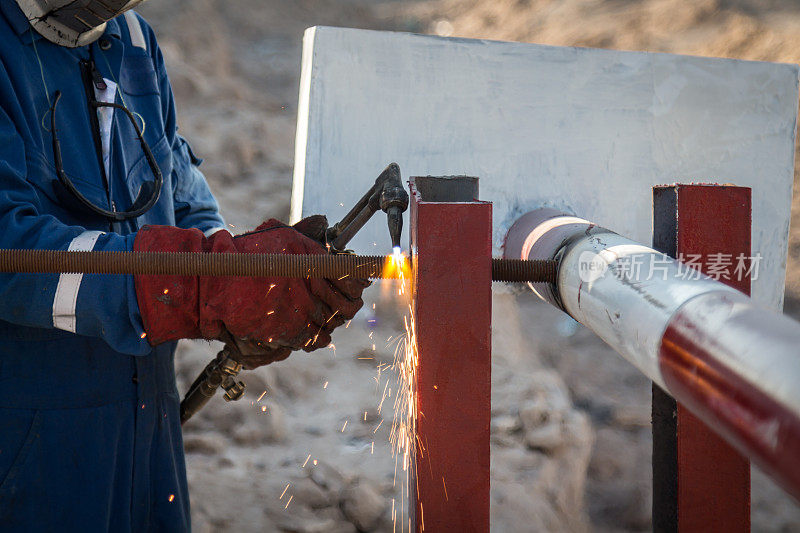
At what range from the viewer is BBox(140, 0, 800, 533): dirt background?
2.67 metres

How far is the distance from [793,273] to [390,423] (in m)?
2.55

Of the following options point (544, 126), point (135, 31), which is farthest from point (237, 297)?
point (544, 126)

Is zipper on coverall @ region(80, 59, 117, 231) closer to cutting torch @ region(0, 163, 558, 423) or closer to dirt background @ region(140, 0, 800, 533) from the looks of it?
cutting torch @ region(0, 163, 558, 423)

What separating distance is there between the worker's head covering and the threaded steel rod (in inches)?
26.7

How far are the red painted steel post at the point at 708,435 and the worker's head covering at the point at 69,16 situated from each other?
1.28 meters

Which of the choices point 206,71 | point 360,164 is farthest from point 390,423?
point 206,71

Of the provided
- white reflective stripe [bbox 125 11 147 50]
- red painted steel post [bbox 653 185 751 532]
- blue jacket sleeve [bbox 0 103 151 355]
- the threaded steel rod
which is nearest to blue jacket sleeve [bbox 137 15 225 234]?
white reflective stripe [bbox 125 11 147 50]

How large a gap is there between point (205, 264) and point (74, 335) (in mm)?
559

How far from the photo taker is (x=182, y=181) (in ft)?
6.11

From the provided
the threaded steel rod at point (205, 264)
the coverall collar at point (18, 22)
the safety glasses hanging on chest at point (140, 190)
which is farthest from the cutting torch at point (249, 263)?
the coverall collar at point (18, 22)

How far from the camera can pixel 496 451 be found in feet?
9.33

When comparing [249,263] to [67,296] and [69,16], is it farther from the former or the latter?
[69,16]

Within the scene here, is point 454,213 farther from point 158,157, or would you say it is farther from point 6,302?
point 158,157

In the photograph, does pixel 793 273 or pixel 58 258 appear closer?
pixel 58 258
